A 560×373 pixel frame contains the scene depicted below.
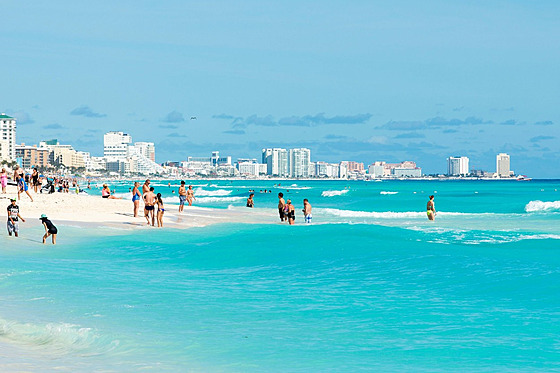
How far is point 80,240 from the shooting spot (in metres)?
21.9

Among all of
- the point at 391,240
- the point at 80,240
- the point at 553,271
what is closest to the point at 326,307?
the point at 553,271

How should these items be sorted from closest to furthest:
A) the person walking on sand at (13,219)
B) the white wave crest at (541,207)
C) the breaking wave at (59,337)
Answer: the breaking wave at (59,337), the person walking on sand at (13,219), the white wave crest at (541,207)

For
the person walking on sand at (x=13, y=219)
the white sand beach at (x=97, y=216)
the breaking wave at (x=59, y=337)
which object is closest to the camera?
the breaking wave at (x=59, y=337)

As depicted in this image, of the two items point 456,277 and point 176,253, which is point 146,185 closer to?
point 176,253

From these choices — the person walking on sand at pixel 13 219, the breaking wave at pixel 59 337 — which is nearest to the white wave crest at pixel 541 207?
the person walking on sand at pixel 13 219

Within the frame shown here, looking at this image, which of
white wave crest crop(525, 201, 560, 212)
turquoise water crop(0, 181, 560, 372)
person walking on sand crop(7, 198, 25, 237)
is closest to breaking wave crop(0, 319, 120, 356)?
turquoise water crop(0, 181, 560, 372)

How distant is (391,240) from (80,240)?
10552mm

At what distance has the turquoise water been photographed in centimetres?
895

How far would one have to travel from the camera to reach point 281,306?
1204cm

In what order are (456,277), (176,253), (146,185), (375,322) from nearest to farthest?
(375,322) → (456,277) → (176,253) → (146,185)

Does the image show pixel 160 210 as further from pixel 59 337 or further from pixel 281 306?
pixel 59 337

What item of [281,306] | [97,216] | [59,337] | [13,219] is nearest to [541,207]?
[97,216]

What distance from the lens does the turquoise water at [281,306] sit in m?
8.95

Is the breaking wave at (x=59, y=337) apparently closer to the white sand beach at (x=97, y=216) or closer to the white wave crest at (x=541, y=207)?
the white sand beach at (x=97, y=216)
